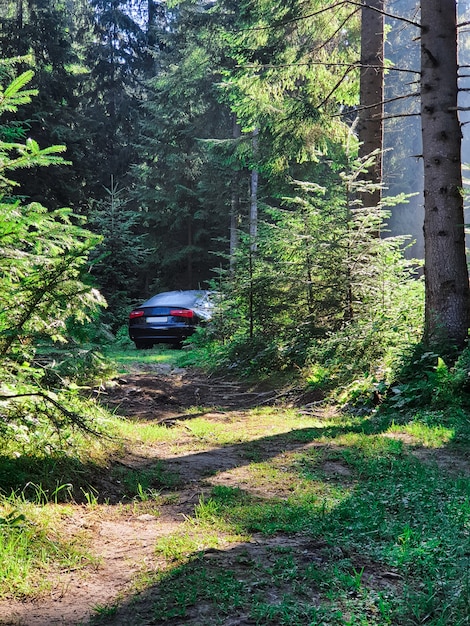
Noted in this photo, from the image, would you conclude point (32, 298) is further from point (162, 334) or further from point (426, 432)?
point (162, 334)

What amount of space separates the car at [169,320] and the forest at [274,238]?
50 cm

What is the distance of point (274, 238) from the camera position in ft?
31.3

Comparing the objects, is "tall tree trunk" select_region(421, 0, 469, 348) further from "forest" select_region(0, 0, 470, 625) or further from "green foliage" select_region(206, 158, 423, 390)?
"green foliage" select_region(206, 158, 423, 390)

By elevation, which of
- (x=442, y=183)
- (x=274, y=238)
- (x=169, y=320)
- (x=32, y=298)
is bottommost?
(x=169, y=320)

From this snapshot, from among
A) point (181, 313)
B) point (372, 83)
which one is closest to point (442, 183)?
point (372, 83)

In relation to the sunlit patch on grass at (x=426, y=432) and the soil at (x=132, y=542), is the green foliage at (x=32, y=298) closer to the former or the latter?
the soil at (x=132, y=542)

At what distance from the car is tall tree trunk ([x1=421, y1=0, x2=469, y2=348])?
24.6 ft

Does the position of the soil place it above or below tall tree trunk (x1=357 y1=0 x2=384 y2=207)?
below

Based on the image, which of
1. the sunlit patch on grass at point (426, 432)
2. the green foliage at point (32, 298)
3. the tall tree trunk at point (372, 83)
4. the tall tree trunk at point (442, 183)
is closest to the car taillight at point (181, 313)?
the tall tree trunk at point (372, 83)

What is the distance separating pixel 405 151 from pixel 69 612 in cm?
4486

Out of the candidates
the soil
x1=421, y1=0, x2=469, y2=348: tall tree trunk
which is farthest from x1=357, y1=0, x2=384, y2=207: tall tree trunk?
the soil

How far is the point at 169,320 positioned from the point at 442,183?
27.9ft

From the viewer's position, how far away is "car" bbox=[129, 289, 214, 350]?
1366cm

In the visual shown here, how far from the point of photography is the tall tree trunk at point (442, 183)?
652cm
